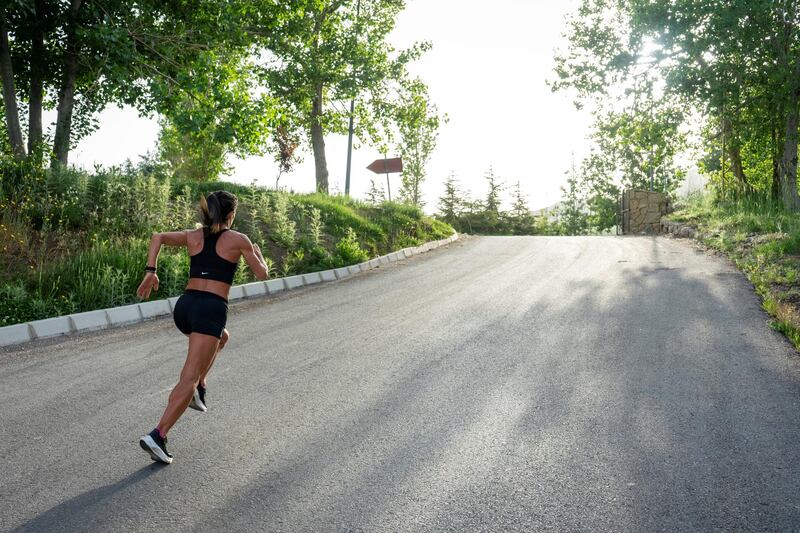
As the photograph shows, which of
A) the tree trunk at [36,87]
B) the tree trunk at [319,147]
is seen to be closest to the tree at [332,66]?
the tree trunk at [319,147]

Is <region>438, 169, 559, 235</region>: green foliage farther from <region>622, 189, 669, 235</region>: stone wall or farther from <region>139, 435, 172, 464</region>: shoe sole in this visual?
<region>139, 435, 172, 464</region>: shoe sole

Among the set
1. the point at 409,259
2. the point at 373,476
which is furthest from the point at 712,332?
the point at 409,259

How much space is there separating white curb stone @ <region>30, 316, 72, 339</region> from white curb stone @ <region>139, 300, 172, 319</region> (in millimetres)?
1142

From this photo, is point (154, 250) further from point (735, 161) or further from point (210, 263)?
point (735, 161)

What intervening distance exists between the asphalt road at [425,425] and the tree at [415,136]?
55.8 feet

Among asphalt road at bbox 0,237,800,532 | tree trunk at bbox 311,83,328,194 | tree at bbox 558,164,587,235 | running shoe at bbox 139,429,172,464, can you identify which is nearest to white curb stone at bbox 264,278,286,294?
asphalt road at bbox 0,237,800,532

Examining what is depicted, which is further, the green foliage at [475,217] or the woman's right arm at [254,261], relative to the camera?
the green foliage at [475,217]

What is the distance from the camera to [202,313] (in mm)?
4387

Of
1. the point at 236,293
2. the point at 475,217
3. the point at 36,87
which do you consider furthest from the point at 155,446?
the point at 475,217

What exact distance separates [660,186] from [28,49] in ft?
169

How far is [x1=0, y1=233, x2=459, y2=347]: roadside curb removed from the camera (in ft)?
27.1

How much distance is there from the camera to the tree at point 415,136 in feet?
91.0

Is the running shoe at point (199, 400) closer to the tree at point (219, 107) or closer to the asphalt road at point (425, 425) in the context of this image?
the asphalt road at point (425, 425)

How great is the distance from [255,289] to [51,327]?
376cm
